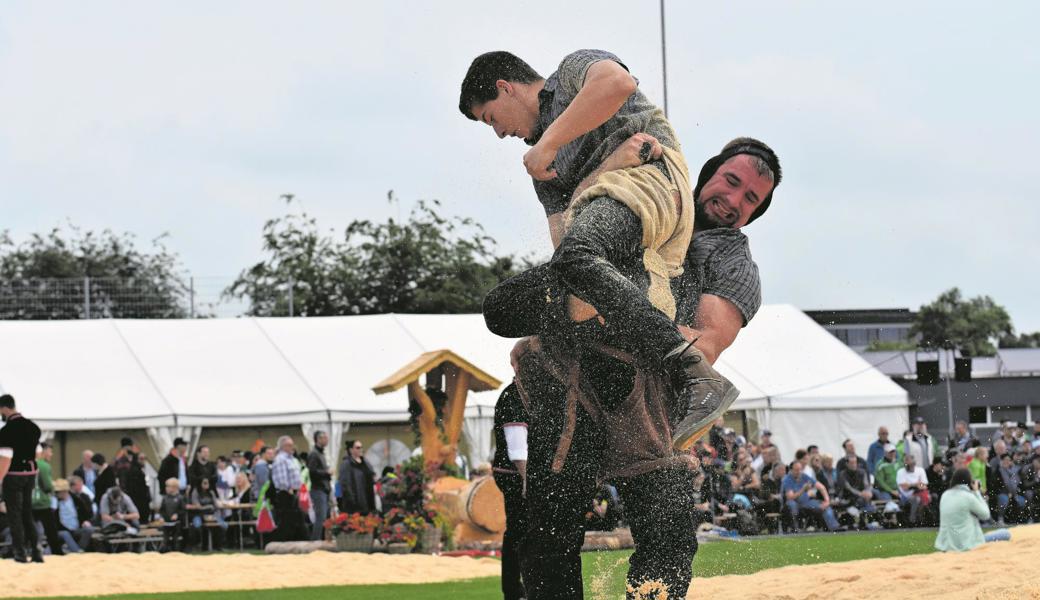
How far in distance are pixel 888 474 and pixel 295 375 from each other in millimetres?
9577

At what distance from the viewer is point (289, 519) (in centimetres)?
1939

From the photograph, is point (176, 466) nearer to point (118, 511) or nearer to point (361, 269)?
point (118, 511)

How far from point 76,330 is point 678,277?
74.5 ft

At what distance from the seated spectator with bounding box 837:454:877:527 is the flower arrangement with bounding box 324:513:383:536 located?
7.20m

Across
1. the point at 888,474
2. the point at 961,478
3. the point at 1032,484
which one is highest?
the point at 961,478

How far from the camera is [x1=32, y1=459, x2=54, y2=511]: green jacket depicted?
17.4m

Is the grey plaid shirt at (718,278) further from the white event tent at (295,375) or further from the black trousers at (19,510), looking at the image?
the white event tent at (295,375)

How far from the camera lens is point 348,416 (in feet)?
77.1

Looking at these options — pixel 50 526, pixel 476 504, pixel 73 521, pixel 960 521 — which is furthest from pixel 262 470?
pixel 960 521

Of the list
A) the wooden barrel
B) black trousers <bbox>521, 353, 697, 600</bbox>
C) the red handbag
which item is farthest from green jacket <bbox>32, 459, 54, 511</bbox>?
black trousers <bbox>521, 353, 697, 600</bbox>

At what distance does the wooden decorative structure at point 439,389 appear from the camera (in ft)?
59.6

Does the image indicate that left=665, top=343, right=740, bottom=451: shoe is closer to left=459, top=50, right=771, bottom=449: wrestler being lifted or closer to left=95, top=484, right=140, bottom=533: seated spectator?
left=459, top=50, right=771, bottom=449: wrestler being lifted

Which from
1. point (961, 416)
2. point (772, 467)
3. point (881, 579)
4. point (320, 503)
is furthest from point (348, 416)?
point (961, 416)

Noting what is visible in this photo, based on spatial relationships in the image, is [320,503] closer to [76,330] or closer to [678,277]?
[76,330]
